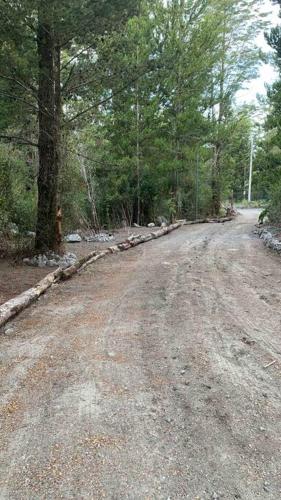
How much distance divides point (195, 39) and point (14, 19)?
10.4 metres

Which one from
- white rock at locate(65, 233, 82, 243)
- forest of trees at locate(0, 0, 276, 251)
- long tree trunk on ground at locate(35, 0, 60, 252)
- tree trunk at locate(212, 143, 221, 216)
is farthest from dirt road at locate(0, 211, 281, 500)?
tree trunk at locate(212, 143, 221, 216)

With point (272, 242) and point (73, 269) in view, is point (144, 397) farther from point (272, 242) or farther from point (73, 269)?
point (272, 242)

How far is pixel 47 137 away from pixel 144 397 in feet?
17.2

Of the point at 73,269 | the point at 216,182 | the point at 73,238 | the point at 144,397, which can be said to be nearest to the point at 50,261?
the point at 73,269

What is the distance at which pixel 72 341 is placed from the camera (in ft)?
11.6

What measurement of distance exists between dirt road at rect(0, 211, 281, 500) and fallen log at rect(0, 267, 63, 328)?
5.1 inches

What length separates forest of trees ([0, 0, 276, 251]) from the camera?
623cm

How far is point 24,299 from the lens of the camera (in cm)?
468

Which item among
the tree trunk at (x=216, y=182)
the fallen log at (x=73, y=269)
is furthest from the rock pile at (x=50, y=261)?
the tree trunk at (x=216, y=182)

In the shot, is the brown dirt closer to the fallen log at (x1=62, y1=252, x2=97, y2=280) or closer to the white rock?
the fallen log at (x1=62, y1=252, x2=97, y2=280)

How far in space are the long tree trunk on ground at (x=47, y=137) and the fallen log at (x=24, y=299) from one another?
1329 mm

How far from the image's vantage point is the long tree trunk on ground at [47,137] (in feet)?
21.0

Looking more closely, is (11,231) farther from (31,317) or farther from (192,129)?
(192,129)

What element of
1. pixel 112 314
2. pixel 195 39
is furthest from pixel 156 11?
pixel 112 314
